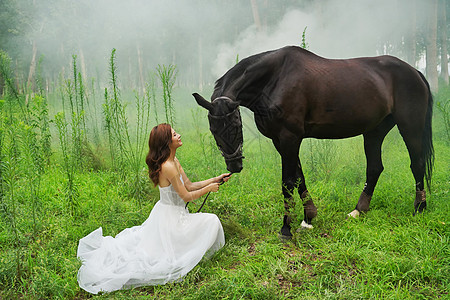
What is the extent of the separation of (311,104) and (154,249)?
2111mm

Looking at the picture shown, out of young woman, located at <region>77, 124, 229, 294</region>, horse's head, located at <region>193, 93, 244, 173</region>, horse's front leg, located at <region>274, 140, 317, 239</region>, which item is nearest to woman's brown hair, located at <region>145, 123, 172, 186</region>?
young woman, located at <region>77, 124, 229, 294</region>

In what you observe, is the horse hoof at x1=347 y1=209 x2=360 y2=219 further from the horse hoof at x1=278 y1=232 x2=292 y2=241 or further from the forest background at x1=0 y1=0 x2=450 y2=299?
the horse hoof at x1=278 y1=232 x2=292 y2=241

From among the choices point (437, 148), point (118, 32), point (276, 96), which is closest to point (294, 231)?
point (276, 96)

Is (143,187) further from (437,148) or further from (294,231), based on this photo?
(437,148)

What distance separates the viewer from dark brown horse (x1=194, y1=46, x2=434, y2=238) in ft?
10.7

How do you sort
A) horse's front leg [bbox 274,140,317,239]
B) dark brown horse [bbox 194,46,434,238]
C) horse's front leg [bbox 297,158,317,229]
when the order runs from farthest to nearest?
horse's front leg [bbox 297,158,317,229], horse's front leg [bbox 274,140,317,239], dark brown horse [bbox 194,46,434,238]

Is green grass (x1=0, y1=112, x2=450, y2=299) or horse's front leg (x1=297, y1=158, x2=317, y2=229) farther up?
horse's front leg (x1=297, y1=158, x2=317, y2=229)

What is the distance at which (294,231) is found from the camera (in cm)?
359

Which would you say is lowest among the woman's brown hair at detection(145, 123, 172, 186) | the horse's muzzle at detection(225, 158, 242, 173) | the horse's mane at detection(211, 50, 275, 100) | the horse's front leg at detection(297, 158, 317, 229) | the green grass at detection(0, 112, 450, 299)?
the green grass at detection(0, 112, 450, 299)

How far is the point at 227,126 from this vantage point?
121 inches

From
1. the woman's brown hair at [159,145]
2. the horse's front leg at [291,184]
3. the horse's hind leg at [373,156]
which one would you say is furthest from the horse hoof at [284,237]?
the woman's brown hair at [159,145]

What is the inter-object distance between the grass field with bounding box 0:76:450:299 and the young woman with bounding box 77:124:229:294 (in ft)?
0.36

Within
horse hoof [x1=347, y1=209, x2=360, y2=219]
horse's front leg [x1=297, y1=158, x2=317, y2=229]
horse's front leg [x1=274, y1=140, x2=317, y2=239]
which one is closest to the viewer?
horse's front leg [x1=274, y1=140, x2=317, y2=239]

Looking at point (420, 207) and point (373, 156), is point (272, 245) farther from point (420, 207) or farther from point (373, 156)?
point (420, 207)
